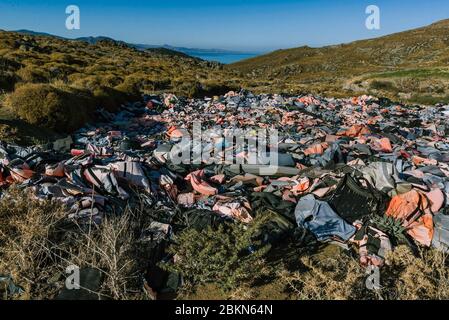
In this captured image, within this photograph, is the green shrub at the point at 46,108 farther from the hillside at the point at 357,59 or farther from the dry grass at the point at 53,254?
the hillside at the point at 357,59

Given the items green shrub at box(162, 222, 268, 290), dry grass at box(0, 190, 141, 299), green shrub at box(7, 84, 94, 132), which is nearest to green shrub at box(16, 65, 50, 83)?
green shrub at box(7, 84, 94, 132)

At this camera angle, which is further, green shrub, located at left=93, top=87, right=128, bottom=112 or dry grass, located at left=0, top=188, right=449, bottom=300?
green shrub, located at left=93, top=87, right=128, bottom=112

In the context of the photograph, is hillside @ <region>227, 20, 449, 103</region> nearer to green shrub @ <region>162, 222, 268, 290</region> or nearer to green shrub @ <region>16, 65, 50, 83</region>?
green shrub @ <region>16, 65, 50, 83</region>

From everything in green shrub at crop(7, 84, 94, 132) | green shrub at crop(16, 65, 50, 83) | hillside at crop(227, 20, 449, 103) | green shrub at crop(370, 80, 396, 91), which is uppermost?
hillside at crop(227, 20, 449, 103)

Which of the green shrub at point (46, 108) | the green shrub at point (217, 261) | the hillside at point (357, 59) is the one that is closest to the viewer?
the green shrub at point (217, 261)

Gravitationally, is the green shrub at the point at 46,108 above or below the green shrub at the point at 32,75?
below

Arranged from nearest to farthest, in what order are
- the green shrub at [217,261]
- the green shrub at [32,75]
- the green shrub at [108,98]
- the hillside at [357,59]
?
the green shrub at [217,261] → the green shrub at [108,98] → the green shrub at [32,75] → the hillside at [357,59]

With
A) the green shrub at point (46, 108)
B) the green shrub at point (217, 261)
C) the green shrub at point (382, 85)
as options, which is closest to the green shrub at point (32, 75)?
the green shrub at point (46, 108)

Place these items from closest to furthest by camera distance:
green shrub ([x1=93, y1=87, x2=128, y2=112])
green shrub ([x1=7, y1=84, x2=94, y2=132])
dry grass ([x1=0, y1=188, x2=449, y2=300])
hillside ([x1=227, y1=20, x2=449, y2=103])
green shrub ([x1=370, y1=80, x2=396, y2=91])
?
1. dry grass ([x1=0, y1=188, x2=449, y2=300])
2. green shrub ([x1=7, y1=84, x2=94, y2=132])
3. green shrub ([x1=93, y1=87, x2=128, y2=112])
4. green shrub ([x1=370, y1=80, x2=396, y2=91])
5. hillside ([x1=227, y1=20, x2=449, y2=103])

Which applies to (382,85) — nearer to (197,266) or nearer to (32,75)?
(32,75)
